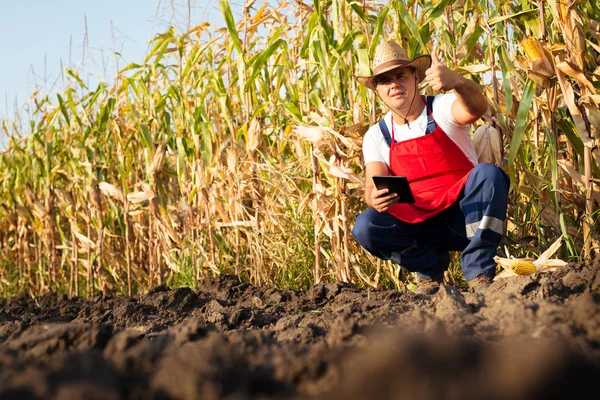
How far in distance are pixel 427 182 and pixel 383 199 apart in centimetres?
39

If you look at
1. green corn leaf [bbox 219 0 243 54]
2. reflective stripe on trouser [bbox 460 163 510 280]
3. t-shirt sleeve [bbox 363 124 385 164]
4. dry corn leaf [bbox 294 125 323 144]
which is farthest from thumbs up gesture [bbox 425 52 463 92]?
green corn leaf [bbox 219 0 243 54]

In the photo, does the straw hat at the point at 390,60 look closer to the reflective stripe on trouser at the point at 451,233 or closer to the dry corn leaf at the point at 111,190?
the reflective stripe on trouser at the point at 451,233

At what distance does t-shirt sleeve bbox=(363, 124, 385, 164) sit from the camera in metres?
3.81

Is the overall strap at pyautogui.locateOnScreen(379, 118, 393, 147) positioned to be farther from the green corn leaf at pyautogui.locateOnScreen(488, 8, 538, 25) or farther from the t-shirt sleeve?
the green corn leaf at pyautogui.locateOnScreen(488, 8, 538, 25)

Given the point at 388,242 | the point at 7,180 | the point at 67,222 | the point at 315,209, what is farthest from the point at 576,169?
the point at 7,180

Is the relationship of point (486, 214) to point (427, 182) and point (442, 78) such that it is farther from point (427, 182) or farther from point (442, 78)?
point (442, 78)

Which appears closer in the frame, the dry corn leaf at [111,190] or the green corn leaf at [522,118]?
the green corn leaf at [522,118]

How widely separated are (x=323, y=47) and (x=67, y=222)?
3.99m

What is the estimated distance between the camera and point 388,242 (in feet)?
12.7

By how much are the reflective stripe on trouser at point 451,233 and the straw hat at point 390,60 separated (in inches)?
25.9

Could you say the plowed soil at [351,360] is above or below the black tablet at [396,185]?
below

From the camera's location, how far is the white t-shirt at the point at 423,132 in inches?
142

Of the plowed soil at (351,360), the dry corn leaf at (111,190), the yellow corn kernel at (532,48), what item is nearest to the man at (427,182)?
the yellow corn kernel at (532,48)

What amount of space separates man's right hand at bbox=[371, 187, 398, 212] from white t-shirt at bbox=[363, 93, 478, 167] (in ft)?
1.05
